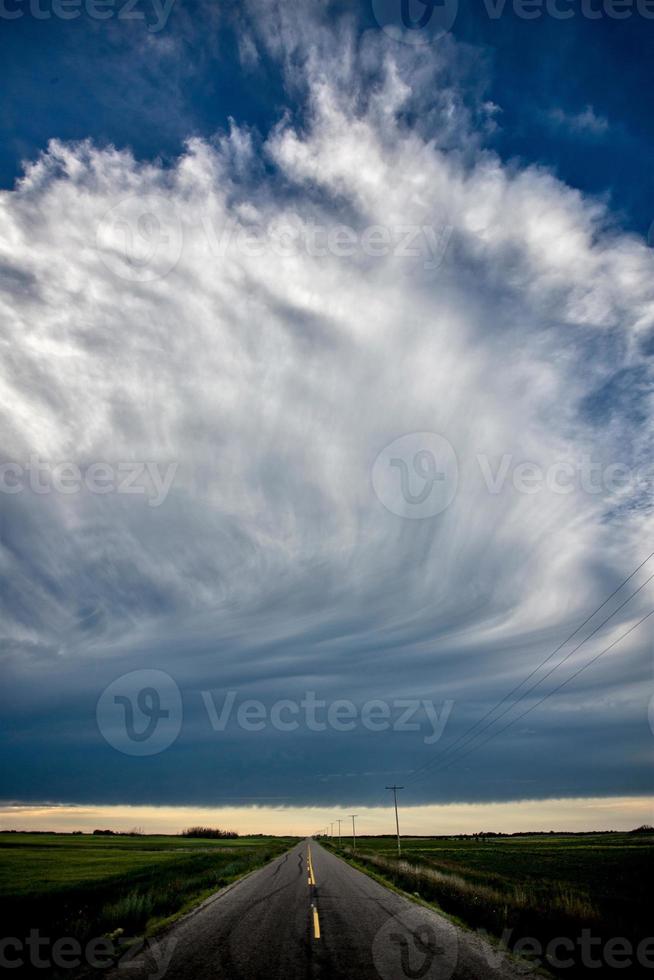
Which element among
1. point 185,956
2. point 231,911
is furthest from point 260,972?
point 231,911

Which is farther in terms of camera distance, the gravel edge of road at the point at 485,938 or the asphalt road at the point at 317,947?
the gravel edge of road at the point at 485,938

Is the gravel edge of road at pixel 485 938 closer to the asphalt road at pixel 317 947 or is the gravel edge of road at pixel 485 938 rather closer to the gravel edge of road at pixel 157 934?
the asphalt road at pixel 317 947

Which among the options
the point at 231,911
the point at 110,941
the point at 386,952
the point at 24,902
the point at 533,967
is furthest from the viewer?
the point at 24,902

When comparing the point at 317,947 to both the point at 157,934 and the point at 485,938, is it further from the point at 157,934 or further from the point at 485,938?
the point at 485,938

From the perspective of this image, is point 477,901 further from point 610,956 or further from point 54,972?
point 54,972

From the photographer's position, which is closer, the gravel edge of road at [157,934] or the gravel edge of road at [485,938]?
the gravel edge of road at [157,934]

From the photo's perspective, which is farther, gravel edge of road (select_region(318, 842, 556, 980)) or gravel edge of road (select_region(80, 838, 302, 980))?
gravel edge of road (select_region(318, 842, 556, 980))

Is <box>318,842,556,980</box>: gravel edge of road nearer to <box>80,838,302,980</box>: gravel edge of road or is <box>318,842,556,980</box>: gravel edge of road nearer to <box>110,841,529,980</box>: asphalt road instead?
<box>110,841,529,980</box>: asphalt road

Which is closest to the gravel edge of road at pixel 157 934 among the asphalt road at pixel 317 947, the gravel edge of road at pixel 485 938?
the asphalt road at pixel 317 947

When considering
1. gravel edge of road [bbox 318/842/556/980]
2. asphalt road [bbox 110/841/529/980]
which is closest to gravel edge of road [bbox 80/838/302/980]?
asphalt road [bbox 110/841/529/980]
